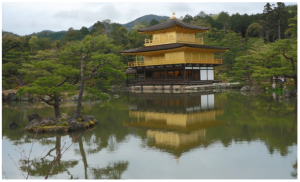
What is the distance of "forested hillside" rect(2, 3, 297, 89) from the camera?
14500 mm

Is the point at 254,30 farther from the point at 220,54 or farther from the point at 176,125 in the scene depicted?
the point at 176,125

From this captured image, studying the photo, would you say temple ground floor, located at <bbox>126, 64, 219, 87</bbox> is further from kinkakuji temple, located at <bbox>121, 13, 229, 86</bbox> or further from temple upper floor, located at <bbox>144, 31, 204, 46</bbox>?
temple upper floor, located at <bbox>144, 31, 204, 46</bbox>

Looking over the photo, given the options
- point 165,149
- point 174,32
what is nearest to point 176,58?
point 174,32

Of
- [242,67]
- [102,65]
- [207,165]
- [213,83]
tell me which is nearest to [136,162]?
[207,165]

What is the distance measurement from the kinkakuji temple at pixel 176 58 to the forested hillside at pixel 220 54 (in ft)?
8.13

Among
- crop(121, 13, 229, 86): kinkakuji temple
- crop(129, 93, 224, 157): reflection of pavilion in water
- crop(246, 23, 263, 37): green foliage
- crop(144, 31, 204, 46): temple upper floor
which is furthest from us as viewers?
crop(246, 23, 263, 37): green foliage

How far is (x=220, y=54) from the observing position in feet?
126

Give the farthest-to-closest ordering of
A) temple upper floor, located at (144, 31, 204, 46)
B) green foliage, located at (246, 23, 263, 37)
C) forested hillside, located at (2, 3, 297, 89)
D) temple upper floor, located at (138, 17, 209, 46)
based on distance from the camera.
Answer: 1. green foliage, located at (246, 23, 263, 37)
2. temple upper floor, located at (144, 31, 204, 46)
3. temple upper floor, located at (138, 17, 209, 46)
4. forested hillside, located at (2, 3, 297, 89)

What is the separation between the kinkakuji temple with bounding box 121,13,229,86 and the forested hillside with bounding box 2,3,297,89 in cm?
248

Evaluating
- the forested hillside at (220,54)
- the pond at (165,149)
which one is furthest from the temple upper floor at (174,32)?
the pond at (165,149)

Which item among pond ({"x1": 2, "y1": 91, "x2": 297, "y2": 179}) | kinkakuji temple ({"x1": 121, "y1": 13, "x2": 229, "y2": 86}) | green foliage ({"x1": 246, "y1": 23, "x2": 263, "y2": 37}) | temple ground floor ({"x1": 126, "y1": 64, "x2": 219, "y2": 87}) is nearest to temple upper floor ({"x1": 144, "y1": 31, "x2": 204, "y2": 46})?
kinkakuji temple ({"x1": 121, "y1": 13, "x2": 229, "y2": 86})

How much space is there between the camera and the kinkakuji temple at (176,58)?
28562mm

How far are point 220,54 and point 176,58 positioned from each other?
1149cm

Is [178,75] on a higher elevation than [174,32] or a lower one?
lower
